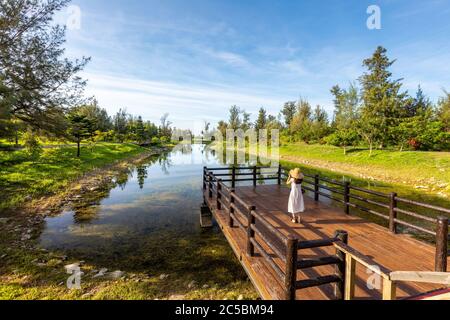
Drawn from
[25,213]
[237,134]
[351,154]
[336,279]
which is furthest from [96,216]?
[237,134]

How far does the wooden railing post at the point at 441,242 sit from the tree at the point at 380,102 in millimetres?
24883

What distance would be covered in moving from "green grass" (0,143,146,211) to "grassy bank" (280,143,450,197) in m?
25.3

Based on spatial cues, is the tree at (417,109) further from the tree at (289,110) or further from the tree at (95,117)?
the tree at (95,117)

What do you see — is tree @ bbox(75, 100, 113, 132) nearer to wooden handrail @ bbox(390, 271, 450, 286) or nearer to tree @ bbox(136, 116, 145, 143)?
tree @ bbox(136, 116, 145, 143)

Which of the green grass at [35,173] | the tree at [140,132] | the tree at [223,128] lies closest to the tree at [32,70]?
the green grass at [35,173]

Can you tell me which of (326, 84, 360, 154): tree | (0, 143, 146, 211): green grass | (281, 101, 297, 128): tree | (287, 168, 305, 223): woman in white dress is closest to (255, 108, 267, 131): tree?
(281, 101, 297, 128): tree

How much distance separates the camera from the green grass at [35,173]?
1339 cm

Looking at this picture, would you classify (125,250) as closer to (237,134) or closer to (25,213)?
(25,213)

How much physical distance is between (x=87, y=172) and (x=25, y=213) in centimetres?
1159

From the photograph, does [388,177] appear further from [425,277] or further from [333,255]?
[425,277]

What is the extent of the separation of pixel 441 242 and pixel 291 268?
3282mm

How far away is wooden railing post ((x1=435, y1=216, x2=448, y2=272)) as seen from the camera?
4.39 m
